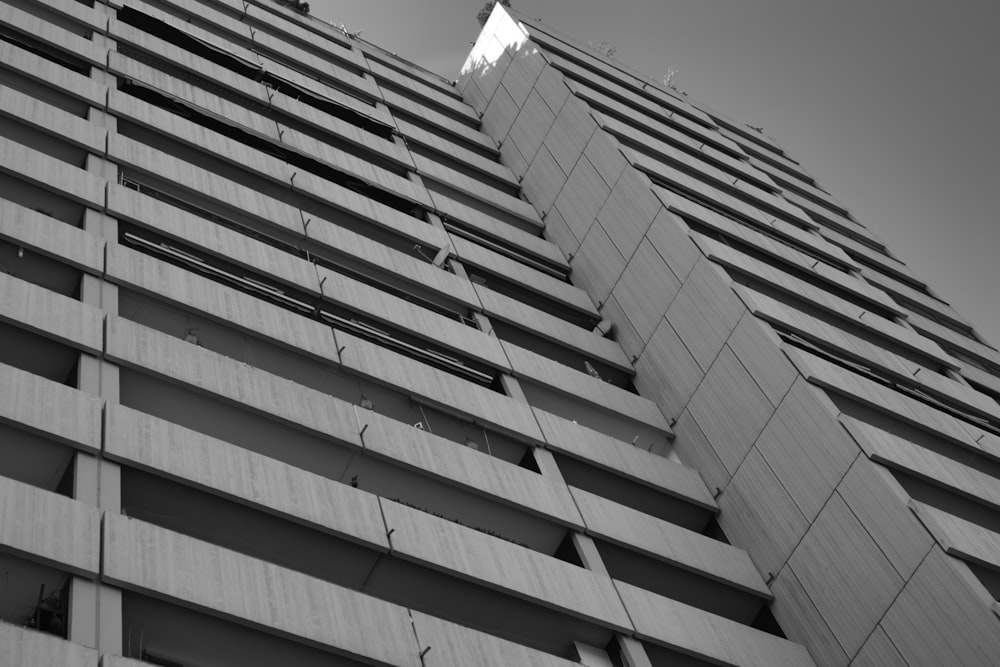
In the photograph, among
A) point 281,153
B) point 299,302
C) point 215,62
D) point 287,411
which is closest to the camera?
point 287,411

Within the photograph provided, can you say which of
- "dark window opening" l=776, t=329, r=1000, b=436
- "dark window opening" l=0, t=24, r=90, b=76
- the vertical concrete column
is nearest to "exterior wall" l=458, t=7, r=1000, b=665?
"dark window opening" l=776, t=329, r=1000, b=436

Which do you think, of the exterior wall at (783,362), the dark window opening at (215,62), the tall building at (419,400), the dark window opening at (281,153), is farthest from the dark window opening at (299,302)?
the dark window opening at (215,62)

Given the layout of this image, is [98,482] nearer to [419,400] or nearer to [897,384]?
[419,400]

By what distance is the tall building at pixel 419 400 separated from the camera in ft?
47.0

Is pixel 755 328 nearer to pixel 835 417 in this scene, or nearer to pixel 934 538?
pixel 835 417

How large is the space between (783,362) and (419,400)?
7.83m

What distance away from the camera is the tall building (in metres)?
14.3

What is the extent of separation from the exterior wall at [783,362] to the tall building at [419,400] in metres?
0.09

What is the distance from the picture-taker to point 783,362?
2272 centimetres

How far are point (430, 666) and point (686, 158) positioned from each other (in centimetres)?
2524

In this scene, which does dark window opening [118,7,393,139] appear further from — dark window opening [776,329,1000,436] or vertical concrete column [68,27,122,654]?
dark window opening [776,329,1000,436]

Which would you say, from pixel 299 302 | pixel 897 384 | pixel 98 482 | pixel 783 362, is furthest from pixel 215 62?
pixel 897 384

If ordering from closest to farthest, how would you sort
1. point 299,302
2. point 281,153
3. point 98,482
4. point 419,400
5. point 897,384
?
point 98,482
point 419,400
point 299,302
point 897,384
point 281,153

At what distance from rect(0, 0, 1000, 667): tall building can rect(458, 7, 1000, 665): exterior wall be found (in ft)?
0.31
